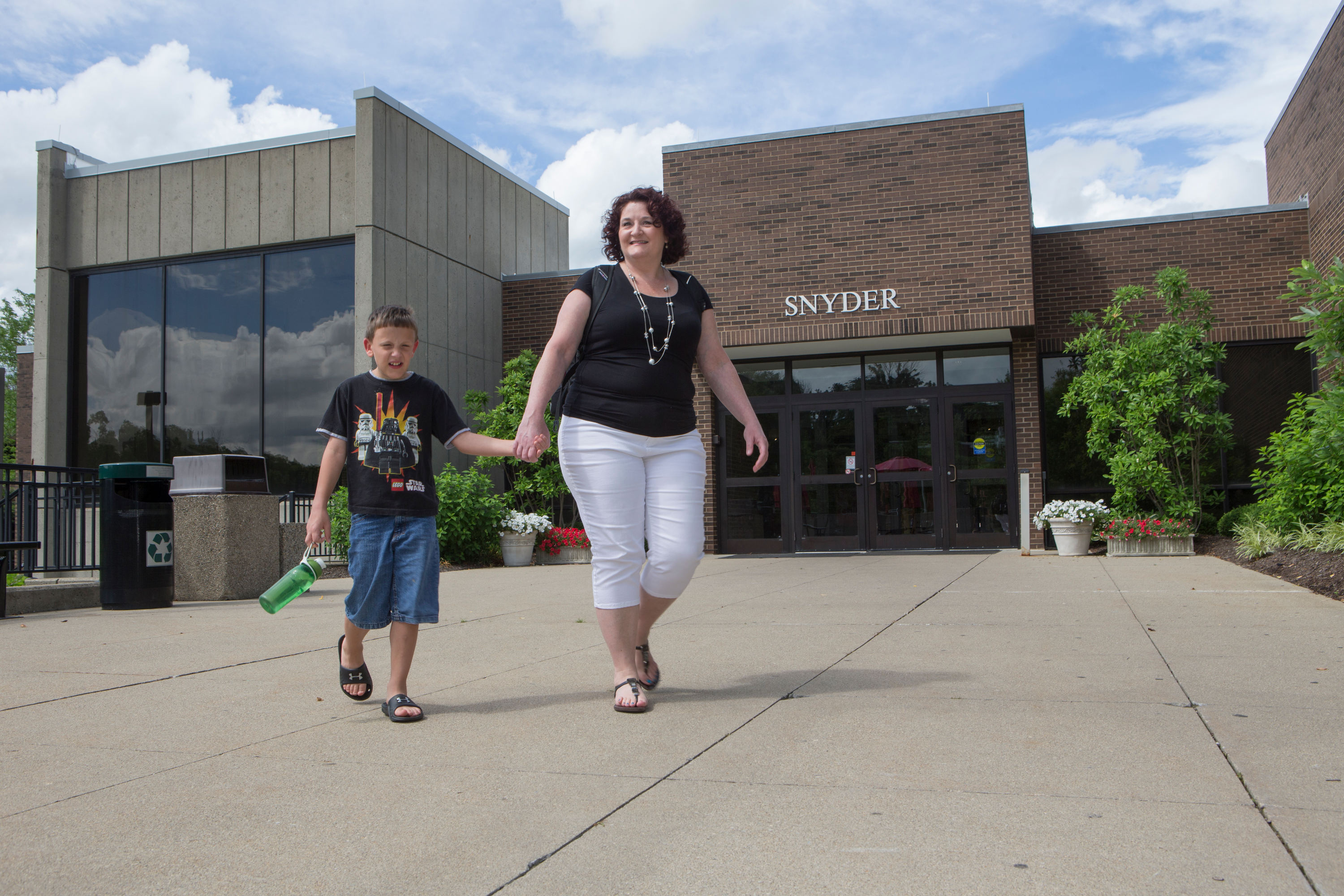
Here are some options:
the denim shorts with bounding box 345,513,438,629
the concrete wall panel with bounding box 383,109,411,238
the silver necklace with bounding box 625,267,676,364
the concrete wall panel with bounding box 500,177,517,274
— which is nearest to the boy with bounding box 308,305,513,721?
the denim shorts with bounding box 345,513,438,629

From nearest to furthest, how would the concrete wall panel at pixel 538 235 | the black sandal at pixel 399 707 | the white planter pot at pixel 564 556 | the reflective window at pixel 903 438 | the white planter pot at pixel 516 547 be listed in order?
1. the black sandal at pixel 399 707
2. the white planter pot at pixel 516 547
3. the white planter pot at pixel 564 556
4. the reflective window at pixel 903 438
5. the concrete wall panel at pixel 538 235

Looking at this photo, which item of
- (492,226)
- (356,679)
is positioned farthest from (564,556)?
(356,679)

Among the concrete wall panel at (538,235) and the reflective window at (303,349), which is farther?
the concrete wall panel at (538,235)

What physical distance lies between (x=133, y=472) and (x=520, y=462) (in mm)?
7302

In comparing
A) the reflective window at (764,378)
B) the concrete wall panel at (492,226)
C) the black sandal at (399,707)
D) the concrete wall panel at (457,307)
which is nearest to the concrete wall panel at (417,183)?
the concrete wall panel at (457,307)

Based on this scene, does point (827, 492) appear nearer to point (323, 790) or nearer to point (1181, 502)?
point (1181, 502)

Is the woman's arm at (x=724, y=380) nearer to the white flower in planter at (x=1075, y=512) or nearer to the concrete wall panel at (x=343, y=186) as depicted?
the white flower in planter at (x=1075, y=512)

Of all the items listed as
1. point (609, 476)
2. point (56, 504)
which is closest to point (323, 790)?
point (609, 476)

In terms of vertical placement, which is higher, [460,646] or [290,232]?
[290,232]

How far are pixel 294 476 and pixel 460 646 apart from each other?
33.0 feet

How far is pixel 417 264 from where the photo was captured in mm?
14781

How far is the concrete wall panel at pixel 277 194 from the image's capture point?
47.4 ft

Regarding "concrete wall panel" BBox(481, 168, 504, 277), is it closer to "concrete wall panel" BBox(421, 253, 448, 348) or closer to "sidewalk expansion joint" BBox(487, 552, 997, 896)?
"concrete wall panel" BBox(421, 253, 448, 348)

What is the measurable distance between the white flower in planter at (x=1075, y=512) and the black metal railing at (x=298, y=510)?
9324mm
